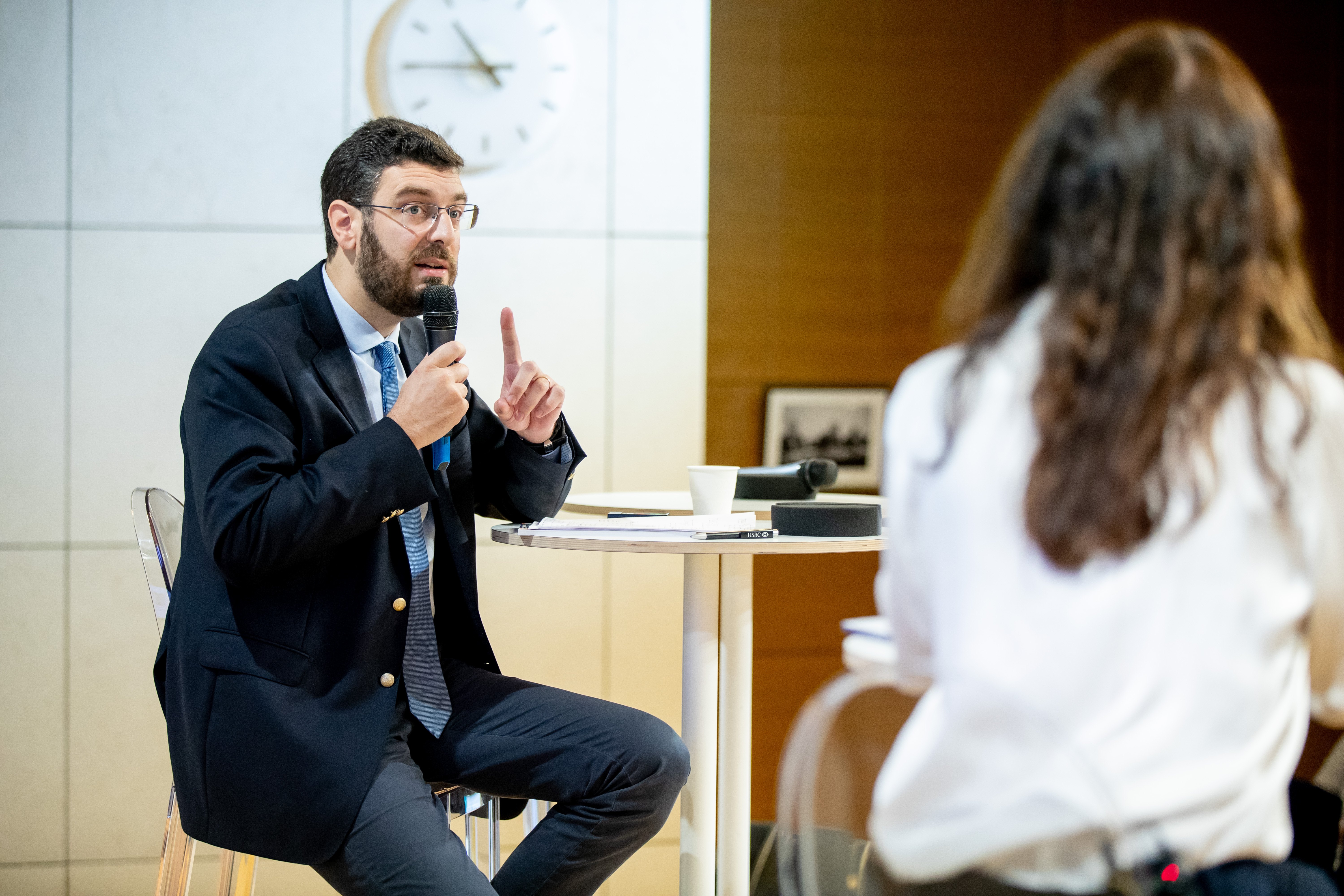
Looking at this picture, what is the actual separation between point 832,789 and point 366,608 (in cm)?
103

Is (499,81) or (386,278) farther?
(499,81)

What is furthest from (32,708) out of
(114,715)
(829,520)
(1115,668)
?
(1115,668)

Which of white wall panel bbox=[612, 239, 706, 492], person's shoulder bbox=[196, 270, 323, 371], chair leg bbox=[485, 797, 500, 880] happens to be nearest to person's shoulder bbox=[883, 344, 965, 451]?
person's shoulder bbox=[196, 270, 323, 371]

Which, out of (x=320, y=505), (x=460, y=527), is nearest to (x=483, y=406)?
(x=460, y=527)

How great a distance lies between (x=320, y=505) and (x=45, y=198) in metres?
1.75

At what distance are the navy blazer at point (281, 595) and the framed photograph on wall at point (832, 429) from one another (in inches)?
87.3

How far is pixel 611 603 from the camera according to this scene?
9.67ft

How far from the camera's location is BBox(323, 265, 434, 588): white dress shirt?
187 cm

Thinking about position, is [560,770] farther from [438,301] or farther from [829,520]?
[438,301]

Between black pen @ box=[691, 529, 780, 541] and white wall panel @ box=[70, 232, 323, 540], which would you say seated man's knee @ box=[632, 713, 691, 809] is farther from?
white wall panel @ box=[70, 232, 323, 540]

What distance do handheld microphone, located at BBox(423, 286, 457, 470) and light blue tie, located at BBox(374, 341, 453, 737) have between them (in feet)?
0.29

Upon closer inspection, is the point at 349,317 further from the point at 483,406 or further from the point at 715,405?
the point at 715,405

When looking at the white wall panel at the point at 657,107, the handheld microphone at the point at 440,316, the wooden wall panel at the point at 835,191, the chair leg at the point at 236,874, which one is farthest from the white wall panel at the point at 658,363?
the chair leg at the point at 236,874

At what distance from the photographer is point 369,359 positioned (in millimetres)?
1906
